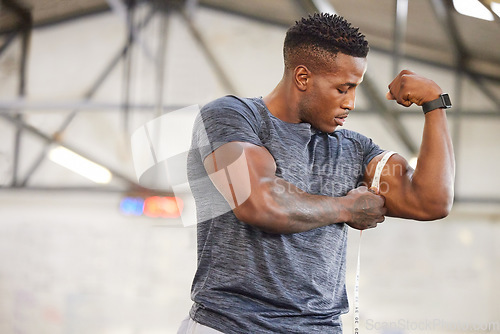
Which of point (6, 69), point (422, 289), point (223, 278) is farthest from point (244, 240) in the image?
point (6, 69)

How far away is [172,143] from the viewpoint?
4340 mm

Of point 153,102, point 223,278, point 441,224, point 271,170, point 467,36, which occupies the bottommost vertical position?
point 223,278

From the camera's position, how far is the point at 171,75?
14.6 feet

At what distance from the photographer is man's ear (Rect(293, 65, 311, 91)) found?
131cm

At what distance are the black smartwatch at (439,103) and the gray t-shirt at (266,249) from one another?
23cm

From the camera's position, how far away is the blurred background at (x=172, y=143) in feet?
Result: 13.3

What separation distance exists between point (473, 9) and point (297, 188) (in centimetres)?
298

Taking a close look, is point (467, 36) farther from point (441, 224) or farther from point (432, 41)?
point (441, 224)

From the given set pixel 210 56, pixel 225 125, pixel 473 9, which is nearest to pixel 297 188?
pixel 225 125

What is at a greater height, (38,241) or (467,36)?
(467,36)

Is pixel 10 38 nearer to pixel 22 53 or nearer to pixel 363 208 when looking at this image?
pixel 22 53

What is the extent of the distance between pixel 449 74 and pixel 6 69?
344 cm

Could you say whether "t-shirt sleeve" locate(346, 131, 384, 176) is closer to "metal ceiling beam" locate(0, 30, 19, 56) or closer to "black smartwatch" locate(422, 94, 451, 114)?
"black smartwatch" locate(422, 94, 451, 114)

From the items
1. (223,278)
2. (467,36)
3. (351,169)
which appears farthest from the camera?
(467,36)
